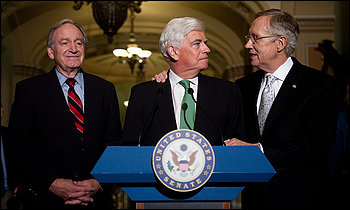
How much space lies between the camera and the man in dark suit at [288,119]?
7.70ft

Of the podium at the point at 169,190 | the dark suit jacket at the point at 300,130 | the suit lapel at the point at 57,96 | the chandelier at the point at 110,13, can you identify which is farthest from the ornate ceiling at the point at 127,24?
the podium at the point at 169,190

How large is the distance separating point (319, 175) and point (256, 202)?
37 centimetres

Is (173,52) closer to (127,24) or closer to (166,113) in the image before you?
(166,113)

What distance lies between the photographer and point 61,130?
2.44 meters

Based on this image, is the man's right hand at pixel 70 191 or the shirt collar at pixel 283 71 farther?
the shirt collar at pixel 283 71

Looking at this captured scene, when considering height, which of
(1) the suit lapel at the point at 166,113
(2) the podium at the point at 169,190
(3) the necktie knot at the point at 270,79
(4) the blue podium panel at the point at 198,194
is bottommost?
(4) the blue podium panel at the point at 198,194

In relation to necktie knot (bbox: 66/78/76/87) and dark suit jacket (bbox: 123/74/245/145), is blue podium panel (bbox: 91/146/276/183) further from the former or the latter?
necktie knot (bbox: 66/78/76/87)

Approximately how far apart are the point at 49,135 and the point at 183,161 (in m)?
1.04

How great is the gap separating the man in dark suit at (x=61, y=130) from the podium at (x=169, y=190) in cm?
69

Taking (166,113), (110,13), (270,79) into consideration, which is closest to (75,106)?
(166,113)

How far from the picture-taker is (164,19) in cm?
1097

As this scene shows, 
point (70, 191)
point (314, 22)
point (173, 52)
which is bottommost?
point (70, 191)

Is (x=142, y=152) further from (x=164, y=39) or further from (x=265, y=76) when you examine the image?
(x=265, y=76)

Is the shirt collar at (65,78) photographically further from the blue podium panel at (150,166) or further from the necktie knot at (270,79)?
the necktie knot at (270,79)
